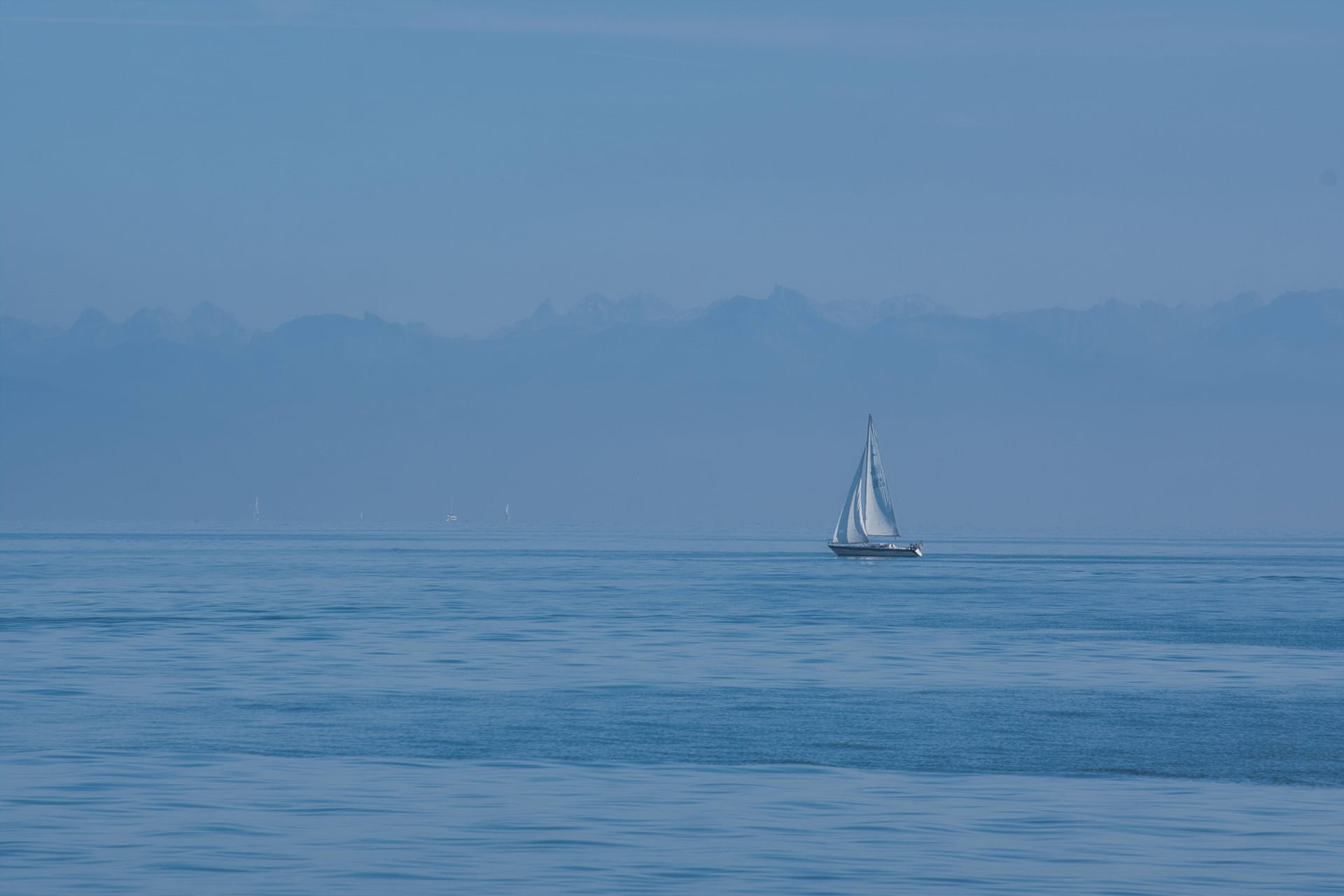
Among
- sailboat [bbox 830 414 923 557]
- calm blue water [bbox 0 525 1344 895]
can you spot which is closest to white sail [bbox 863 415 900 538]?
sailboat [bbox 830 414 923 557]

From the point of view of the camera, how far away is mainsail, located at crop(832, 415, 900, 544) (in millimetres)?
136875

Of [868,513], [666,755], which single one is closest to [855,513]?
[868,513]

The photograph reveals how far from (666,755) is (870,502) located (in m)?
111

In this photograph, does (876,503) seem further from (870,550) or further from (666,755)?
(666,755)

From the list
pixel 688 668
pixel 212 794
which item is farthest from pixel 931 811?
pixel 688 668

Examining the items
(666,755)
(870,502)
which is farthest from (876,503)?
(666,755)

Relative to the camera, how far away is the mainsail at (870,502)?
449 feet

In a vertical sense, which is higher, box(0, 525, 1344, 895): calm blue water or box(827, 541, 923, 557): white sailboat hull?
box(827, 541, 923, 557): white sailboat hull

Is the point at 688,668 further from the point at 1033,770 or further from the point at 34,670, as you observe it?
the point at 1033,770

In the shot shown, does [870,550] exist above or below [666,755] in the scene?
above

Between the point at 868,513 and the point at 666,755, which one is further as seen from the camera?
the point at 868,513

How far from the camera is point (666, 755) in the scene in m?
29.3

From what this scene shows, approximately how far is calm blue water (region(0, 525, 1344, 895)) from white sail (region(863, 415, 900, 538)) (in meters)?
68.6

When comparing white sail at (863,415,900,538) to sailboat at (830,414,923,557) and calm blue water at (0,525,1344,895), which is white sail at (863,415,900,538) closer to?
sailboat at (830,414,923,557)
